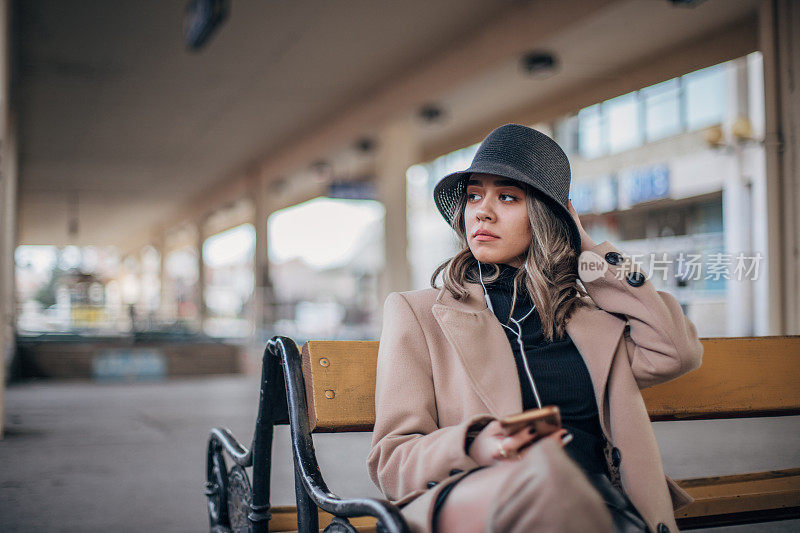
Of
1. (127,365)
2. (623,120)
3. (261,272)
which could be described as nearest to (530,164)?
(623,120)

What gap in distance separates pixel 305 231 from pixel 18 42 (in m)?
11.6

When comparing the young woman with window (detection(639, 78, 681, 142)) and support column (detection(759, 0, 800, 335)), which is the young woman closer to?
support column (detection(759, 0, 800, 335))

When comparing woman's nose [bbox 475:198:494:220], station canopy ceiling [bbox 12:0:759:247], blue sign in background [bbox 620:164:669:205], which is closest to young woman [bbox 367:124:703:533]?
woman's nose [bbox 475:198:494:220]

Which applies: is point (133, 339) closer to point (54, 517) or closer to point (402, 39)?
point (402, 39)

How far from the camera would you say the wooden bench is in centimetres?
178

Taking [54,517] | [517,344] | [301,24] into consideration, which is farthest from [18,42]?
[517,344]

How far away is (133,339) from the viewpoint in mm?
16047

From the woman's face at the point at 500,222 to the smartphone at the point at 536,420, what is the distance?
2.09ft

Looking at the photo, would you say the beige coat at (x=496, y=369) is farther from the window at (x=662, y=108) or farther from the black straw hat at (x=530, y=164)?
the window at (x=662, y=108)

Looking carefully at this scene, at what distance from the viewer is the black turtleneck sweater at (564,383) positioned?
1693 millimetres

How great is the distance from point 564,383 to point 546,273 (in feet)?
0.97

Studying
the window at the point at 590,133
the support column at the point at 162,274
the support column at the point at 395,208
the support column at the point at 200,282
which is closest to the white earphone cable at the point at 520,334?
the window at the point at 590,133

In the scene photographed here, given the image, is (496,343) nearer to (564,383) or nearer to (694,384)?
(564,383)

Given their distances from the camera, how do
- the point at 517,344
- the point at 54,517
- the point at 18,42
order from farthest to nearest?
the point at 18,42 → the point at 54,517 → the point at 517,344
